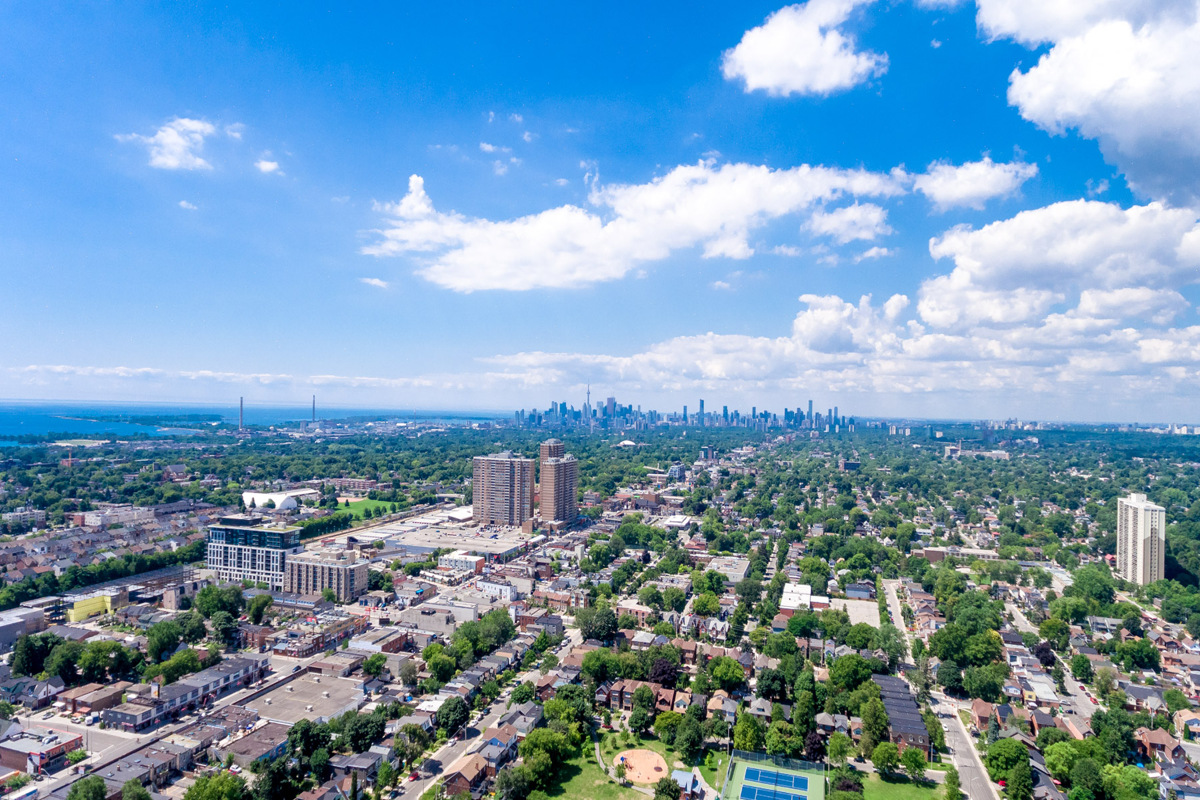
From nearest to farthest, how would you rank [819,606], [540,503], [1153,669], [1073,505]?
[1153,669] < [819,606] < [540,503] < [1073,505]

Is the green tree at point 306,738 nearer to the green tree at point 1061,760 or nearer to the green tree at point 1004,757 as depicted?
the green tree at point 1004,757

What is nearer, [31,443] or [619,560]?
[619,560]

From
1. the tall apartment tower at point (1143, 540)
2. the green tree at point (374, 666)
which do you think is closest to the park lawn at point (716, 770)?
the green tree at point (374, 666)

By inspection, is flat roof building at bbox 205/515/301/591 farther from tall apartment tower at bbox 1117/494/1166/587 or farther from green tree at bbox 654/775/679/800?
tall apartment tower at bbox 1117/494/1166/587

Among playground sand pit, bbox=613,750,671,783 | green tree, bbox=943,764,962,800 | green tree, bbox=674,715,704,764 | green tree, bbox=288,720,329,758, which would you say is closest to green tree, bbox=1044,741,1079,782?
green tree, bbox=943,764,962,800

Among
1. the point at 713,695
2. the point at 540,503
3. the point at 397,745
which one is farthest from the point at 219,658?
the point at 540,503

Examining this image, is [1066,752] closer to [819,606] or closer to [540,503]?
[819,606]

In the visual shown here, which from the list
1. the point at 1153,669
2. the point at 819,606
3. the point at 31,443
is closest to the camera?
the point at 1153,669
